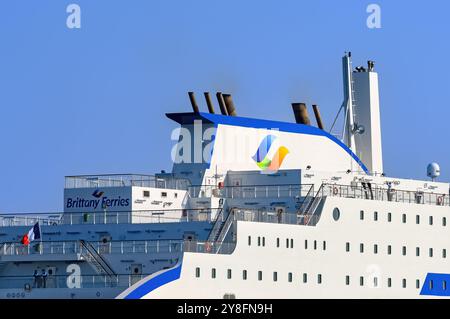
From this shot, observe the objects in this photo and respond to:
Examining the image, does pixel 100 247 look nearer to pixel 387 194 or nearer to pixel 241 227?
pixel 241 227

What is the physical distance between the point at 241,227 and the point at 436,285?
13605 millimetres

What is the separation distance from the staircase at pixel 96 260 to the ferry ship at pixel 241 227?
0.16ft

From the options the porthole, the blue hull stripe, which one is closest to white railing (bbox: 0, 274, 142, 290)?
the porthole

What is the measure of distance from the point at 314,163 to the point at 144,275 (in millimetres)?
16483

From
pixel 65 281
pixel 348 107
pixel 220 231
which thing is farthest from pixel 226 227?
pixel 348 107

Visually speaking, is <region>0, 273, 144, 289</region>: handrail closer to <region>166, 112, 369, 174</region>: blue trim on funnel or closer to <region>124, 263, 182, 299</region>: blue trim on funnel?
<region>124, 263, 182, 299</region>: blue trim on funnel

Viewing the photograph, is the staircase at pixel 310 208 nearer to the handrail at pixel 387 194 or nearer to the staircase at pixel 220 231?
the handrail at pixel 387 194

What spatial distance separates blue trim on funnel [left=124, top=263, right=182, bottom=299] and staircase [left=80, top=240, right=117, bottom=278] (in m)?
3.89

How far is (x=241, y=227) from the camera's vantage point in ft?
179

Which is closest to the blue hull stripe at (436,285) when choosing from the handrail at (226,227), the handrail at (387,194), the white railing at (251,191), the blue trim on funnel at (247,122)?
the handrail at (387,194)

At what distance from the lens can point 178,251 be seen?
175ft

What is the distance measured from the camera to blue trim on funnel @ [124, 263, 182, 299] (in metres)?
50.6

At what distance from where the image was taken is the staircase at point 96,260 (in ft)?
181
